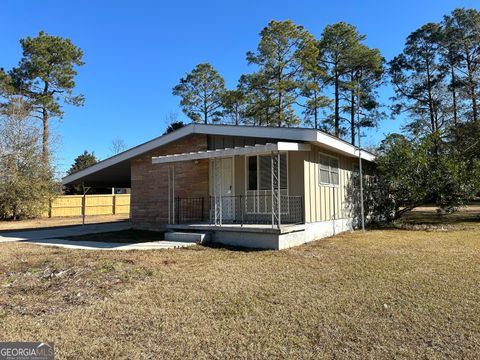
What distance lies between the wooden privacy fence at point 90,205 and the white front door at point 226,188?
17.2 metres

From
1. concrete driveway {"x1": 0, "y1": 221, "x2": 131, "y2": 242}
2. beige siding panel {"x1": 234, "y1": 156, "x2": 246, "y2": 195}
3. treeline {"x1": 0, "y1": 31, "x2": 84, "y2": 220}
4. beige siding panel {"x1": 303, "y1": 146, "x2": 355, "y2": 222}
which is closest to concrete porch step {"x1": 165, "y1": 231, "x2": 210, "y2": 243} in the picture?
beige siding panel {"x1": 234, "y1": 156, "x2": 246, "y2": 195}

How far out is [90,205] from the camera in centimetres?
2755

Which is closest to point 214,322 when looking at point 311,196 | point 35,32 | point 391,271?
point 391,271

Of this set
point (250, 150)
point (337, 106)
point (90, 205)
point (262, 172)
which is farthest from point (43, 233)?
→ point (337, 106)

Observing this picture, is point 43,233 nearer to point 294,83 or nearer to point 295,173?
point 295,173

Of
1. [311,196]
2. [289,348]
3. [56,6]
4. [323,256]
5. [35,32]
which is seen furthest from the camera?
[35,32]

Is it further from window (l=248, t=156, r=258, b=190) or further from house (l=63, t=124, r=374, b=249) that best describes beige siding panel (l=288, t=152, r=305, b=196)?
window (l=248, t=156, r=258, b=190)

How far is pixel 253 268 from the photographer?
22.8ft

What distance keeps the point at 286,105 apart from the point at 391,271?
2265 centimetres

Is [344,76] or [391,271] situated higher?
[344,76]

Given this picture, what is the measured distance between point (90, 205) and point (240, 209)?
19585 mm

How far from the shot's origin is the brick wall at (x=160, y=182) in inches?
492

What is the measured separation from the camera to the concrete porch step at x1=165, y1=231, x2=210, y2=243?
9906 mm

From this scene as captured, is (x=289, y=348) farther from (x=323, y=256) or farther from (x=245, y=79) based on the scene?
(x=245, y=79)
